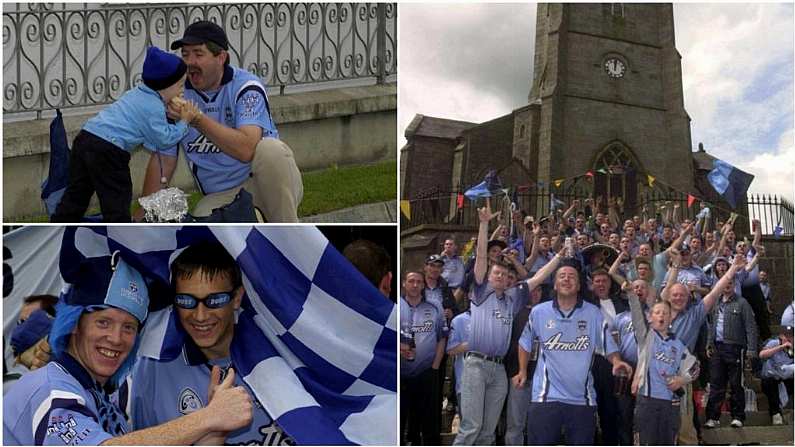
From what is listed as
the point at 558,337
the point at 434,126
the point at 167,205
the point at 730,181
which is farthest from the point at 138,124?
the point at 730,181

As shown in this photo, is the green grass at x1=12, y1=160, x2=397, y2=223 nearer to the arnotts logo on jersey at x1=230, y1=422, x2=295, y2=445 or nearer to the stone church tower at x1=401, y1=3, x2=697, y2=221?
the stone church tower at x1=401, y1=3, x2=697, y2=221

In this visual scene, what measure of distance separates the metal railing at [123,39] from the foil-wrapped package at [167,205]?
3.84ft

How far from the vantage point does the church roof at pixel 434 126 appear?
6.25 m

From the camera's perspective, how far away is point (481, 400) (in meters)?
6.14

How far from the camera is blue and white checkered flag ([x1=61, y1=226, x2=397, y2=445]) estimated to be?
493 cm

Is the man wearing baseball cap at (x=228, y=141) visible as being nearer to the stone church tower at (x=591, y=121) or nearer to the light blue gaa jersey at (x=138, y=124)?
the light blue gaa jersey at (x=138, y=124)

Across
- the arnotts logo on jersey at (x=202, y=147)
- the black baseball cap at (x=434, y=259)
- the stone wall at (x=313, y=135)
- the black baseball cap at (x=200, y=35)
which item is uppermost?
the black baseball cap at (x=200, y=35)

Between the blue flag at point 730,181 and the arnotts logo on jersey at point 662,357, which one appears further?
the blue flag at point 730,181

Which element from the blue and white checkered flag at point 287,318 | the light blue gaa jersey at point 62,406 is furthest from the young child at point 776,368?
the light blue gaa jersey at point 62,406

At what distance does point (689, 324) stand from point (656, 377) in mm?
427

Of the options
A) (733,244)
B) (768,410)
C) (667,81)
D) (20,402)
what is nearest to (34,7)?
(20,402)

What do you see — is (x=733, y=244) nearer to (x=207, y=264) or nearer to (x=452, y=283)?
(x=452, y=283)

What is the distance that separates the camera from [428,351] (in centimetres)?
610

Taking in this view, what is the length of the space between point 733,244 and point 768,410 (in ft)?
3.69
